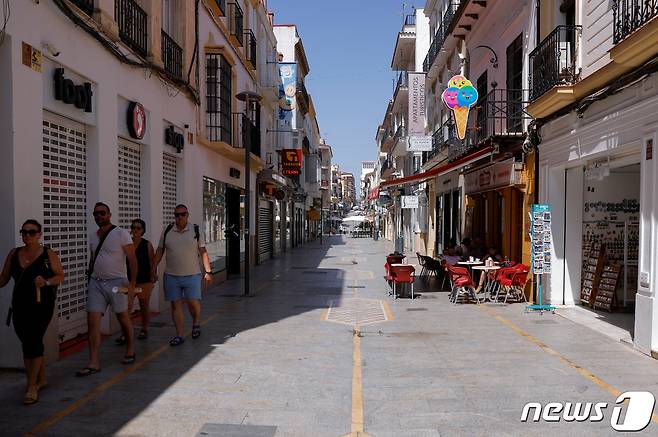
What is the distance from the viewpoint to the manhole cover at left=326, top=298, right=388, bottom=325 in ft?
33.1

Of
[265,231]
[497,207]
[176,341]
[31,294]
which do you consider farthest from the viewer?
[265,231]

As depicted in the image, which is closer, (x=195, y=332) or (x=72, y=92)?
(x=72, y=92)

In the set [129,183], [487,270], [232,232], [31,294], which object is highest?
[129,183]

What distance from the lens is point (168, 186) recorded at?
481 inches

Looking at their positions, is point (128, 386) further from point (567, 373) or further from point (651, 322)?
point (651, 322)

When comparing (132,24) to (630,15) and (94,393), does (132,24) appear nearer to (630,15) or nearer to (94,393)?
(94,393)

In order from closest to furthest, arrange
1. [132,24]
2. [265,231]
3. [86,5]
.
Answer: [86,5], [132,24], [265,231]

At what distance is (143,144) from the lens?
10398mm

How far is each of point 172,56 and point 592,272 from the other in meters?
9.58

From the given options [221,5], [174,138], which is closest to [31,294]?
[174,138]

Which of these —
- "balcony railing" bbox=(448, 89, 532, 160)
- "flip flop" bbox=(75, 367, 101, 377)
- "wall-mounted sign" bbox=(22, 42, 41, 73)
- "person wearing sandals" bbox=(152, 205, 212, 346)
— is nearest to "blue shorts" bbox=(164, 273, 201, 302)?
"person wearing sandals" bbox=(152, 205, 212, 346)

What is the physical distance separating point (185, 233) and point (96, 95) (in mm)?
2444

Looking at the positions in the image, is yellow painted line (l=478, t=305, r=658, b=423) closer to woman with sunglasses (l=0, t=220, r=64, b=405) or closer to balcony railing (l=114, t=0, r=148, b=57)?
woman with sunglasses (l=0, t=220, r=64, b=405)

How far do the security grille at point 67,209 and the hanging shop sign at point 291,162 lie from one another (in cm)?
1998
